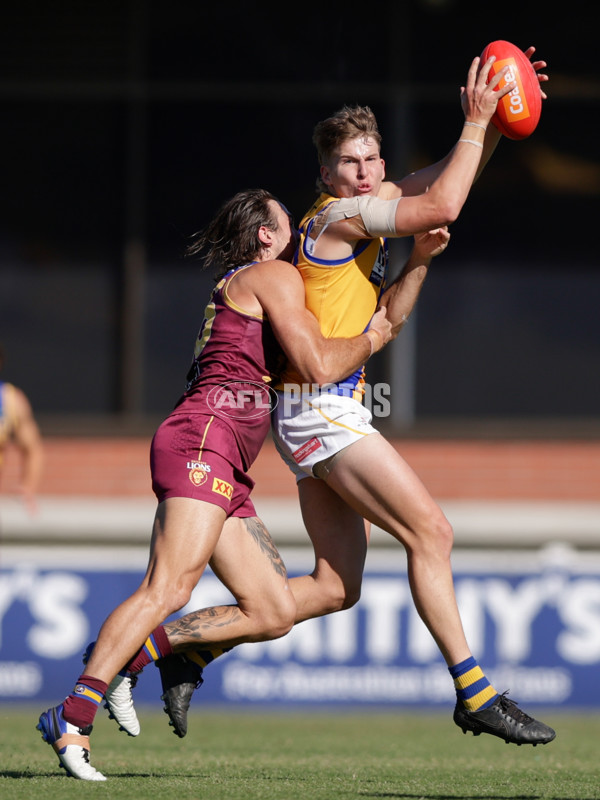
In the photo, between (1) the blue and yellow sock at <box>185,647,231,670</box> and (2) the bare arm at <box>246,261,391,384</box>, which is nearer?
(2) the bare arm at <box>246,261,391,384</box>

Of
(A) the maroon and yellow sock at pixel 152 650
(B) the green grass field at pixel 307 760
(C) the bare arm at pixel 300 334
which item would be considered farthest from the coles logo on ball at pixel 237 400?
(B) the green grass field at pixel 307 760

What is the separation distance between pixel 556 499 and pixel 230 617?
6676 millimetres

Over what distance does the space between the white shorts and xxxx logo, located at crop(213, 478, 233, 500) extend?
1.15 feet

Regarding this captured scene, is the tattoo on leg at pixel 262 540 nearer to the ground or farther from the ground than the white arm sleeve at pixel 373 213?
nearer to the ground

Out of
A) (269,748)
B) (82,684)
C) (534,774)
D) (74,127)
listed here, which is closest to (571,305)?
(74,127)

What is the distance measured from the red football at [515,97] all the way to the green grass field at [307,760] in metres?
2.56

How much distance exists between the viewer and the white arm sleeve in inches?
195

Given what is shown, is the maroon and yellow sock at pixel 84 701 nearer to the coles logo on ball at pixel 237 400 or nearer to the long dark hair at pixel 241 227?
the coles logo on ball at pixel 237 400

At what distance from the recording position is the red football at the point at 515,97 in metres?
5.13

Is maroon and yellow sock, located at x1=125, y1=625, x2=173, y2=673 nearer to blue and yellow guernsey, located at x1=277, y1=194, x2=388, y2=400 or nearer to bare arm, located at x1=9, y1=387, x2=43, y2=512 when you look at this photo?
blue and yellow guernsey, located at x1=277, y1=194, x2=388, y2=400

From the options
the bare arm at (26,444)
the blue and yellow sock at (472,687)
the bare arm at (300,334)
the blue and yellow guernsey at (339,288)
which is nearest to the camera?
the blue and yellow sock at (472,687)

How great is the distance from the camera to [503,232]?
1167 centimetres

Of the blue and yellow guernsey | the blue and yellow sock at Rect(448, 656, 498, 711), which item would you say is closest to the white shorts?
the blue and yellow guernsey

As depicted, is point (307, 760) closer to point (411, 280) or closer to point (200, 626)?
point (200, 626)
